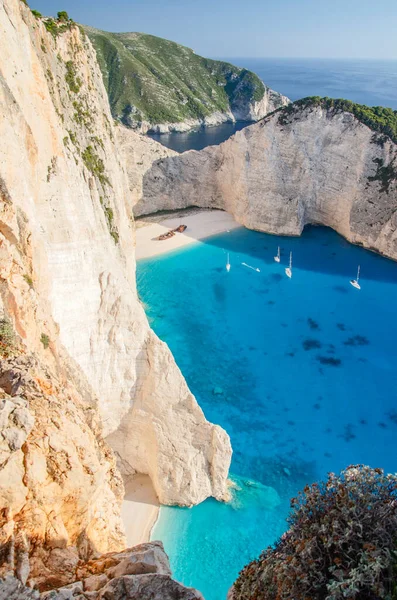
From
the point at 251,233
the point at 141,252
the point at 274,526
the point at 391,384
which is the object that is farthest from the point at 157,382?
the point at 251,233

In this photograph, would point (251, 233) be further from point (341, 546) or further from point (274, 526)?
point (341, 546)

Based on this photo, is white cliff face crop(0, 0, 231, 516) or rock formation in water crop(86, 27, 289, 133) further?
rock formation in water crop(86, 27, 289, 133)

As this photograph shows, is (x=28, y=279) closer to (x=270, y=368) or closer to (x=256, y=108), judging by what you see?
(x=270, y=368)

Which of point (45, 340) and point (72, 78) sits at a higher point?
point (72, 78)

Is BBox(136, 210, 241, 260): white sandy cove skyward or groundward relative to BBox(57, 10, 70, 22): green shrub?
groundward

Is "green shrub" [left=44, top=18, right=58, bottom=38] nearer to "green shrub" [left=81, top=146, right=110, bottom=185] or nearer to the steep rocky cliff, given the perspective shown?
"green shrub" [left=81, top=146, right=110, bottom=185]

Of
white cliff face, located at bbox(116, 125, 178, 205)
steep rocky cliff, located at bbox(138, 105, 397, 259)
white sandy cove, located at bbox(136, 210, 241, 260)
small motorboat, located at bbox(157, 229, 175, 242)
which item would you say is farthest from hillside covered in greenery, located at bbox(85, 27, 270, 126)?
small motorboat, located at bbox(157, 229, 175, 242)

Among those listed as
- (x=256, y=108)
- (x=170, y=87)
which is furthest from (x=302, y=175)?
(x=170, y=87)

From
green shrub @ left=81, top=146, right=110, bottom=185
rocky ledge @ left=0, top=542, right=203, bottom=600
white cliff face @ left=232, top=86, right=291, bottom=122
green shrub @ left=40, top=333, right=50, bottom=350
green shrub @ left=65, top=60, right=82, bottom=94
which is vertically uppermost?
Result: white cliff face @ left=232, top=86, right=291, bottom=122
